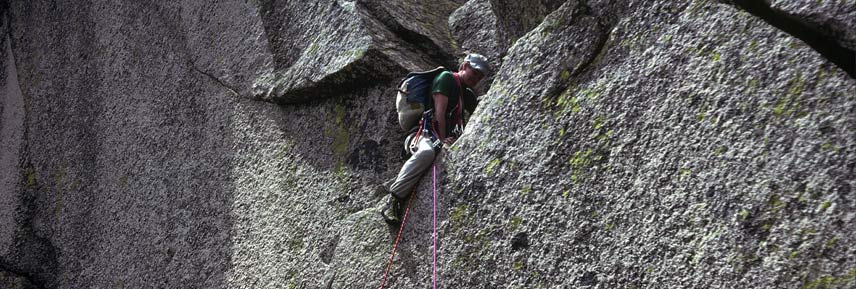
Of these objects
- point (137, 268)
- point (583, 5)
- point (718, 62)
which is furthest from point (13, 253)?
point (718, 62)

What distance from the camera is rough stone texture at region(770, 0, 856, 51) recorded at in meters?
4.98

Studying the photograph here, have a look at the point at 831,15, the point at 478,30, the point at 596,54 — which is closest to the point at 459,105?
the point at 478,30

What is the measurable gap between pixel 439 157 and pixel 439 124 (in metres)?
0.44

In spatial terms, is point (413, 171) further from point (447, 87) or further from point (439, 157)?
point (447, 87)

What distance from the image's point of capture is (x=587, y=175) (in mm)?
6066

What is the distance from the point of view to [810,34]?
5.22 metres

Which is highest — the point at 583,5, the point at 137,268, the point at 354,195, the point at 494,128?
the point at 583,5

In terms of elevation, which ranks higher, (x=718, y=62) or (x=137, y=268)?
(x=718, y=62)

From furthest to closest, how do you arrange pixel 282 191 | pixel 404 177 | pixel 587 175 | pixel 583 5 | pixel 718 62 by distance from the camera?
pixel 282 191 → pixel 404 177 → pixel 583 5 → pixel 587 175 → pixel 718 62

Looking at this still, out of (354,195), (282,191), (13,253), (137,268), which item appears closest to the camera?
(354,195)

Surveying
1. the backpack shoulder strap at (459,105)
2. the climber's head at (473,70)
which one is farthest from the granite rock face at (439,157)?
the backpack shoulder strap at (459,105)

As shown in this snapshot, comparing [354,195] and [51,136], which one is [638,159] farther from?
[51,136]

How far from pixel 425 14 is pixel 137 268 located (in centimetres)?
452

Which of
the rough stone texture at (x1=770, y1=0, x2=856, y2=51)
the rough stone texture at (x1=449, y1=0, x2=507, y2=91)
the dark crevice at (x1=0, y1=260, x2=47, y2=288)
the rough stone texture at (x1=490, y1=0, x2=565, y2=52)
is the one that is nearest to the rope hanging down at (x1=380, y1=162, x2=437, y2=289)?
the rough stone texture at (x1=490, y1=0, x2=565, y2=52)
